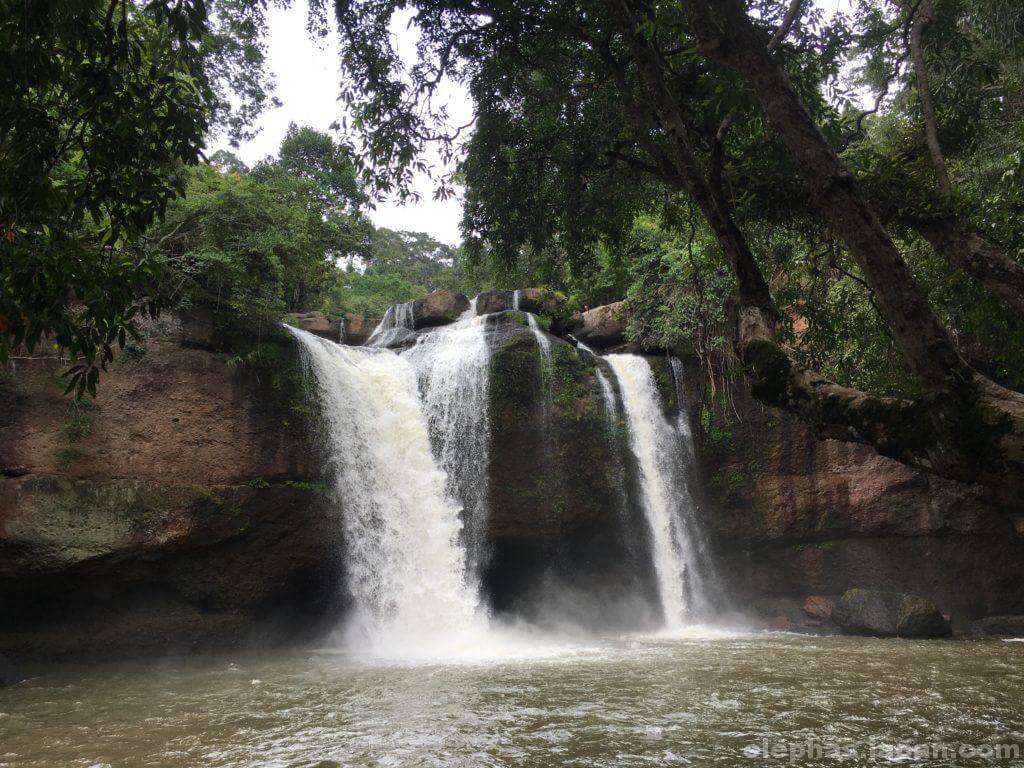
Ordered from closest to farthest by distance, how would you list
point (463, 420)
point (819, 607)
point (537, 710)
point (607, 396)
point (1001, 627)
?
point (537, 710), point (1001, 627), point (463, 420), point (819, 607), point (607, 396)

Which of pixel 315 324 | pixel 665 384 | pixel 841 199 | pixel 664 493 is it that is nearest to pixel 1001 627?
pixel 664 493

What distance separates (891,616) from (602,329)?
A: 939cm

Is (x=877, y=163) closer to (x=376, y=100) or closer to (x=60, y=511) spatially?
(x=376, y=100)

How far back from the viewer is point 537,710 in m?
6.61

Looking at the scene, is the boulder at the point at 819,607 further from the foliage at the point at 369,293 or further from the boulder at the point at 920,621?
the foliage at the point at 369,293

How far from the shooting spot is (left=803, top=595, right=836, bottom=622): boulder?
1436 cm

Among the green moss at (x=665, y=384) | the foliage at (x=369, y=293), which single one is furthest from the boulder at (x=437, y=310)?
the foliage at (x=369, y=293)

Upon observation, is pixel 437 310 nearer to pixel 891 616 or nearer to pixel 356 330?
pixel 356 330

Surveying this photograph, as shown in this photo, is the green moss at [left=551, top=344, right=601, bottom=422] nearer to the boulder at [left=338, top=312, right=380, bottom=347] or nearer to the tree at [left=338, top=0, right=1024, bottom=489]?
the tree at [left=338, top=0, right=1024, bottom=489]

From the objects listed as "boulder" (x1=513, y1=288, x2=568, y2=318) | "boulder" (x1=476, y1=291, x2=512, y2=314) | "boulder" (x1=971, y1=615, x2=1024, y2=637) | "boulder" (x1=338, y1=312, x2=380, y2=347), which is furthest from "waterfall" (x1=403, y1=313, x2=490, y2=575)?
"boulder" (x1=971, y1=615, x2=1024, y2=637)

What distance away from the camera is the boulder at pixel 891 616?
41.3ft

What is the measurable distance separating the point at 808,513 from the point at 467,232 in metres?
11.1

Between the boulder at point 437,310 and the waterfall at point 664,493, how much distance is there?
18.5 feet

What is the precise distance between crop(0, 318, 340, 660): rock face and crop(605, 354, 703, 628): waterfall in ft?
22.9
